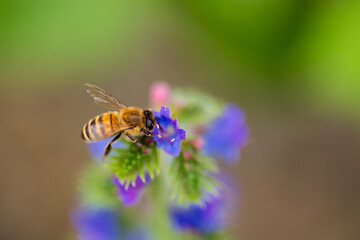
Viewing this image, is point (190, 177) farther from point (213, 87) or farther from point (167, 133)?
point (213, 87)

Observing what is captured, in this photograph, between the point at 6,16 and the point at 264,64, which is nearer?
the point at 6,16

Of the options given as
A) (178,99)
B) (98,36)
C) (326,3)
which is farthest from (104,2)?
(178,99)

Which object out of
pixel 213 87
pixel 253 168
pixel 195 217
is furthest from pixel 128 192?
pixel 213 87

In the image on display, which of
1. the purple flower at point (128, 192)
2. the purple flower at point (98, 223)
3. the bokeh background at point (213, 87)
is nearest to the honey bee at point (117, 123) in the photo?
the purple flower at point (128, 192)

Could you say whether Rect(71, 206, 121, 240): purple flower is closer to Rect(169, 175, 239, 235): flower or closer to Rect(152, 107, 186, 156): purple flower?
Rect(169, 175, 239, 235): flower

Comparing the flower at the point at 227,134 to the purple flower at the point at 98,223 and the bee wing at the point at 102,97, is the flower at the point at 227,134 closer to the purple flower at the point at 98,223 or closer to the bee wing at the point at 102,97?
the bee wing at the point at 102,97

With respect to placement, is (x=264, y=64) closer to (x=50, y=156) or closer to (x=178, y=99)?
(x=50, y=156)

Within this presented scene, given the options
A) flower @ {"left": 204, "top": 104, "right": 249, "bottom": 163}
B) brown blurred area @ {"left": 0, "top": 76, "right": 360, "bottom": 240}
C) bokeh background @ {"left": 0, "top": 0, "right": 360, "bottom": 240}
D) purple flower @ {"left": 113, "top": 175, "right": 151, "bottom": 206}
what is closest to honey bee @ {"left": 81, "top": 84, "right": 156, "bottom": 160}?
purple flower @ {"left": 113, "top": 175, "right": 151, "bottom": 206}
